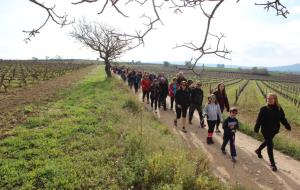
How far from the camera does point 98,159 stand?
840 cm

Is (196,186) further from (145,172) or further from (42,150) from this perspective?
(42,150)

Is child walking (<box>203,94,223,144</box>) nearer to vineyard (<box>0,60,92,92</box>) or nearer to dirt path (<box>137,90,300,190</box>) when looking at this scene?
dirt path (<box>137,90,300,190</box>)

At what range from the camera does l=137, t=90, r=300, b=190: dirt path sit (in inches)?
327

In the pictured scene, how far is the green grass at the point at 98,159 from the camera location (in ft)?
23.5

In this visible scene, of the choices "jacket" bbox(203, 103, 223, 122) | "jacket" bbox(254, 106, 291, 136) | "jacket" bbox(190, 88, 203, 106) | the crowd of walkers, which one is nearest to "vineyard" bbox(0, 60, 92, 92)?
the crowd of walkers

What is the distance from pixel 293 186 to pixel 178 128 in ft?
18.7

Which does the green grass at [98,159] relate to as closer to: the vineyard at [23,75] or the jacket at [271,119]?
the jacket at [271,119]

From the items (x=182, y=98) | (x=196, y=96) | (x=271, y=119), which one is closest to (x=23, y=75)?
(x=196, y=96)

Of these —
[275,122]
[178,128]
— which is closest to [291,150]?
[275,122]

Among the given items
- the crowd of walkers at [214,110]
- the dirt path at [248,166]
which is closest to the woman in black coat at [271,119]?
the crowd of walkers at [214,110]

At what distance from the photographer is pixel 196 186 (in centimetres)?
693

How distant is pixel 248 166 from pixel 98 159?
11.9ft

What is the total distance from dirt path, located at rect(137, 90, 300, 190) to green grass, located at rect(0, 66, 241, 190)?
2.38 feet

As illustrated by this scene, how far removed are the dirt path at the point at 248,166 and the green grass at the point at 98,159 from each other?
73 centimetres
